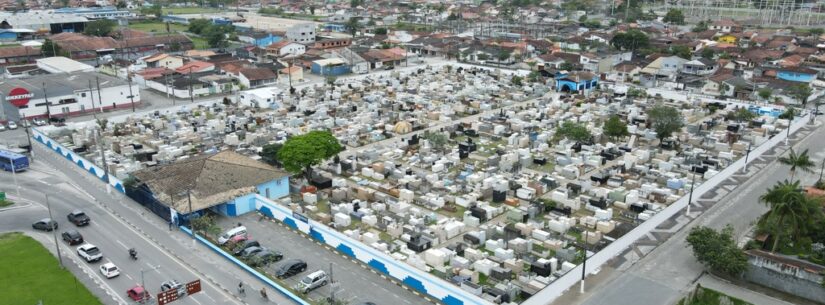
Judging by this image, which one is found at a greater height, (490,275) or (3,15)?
(3,15)

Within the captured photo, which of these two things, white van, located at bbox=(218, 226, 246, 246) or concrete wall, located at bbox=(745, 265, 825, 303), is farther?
white van, located at bbox=(218, 226, 246, 246)

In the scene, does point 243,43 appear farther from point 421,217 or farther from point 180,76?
point 421,217

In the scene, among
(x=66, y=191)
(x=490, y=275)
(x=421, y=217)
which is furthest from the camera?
(x=66, y=191)

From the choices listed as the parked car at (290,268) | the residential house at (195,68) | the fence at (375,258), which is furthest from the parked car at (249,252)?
the residential house at (195,68)

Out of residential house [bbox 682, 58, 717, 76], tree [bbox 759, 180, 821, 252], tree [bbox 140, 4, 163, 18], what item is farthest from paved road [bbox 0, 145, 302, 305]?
tree [bbox 140, 4, 163, 18]

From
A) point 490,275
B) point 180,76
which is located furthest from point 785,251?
point 180,76

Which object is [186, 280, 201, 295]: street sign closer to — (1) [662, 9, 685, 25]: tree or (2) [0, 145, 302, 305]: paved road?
(2) [0, 145, 302, 305]: paved road

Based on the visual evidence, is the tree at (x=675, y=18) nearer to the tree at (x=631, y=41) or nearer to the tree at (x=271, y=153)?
the tree at (x=631, y=41)
